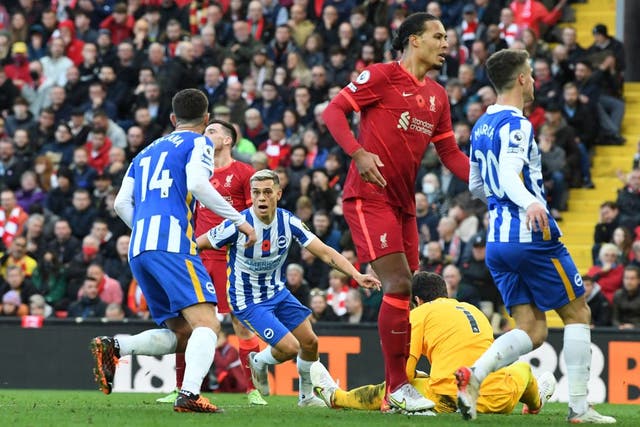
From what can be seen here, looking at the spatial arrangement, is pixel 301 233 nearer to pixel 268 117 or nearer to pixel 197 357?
pixel 197 357

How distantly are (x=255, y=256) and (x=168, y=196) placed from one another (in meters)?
2.25

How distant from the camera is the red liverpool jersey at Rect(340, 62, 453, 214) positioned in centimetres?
971

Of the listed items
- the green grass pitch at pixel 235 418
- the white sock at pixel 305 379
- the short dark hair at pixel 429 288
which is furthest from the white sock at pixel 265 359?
the short dark hair at pixel 429 288

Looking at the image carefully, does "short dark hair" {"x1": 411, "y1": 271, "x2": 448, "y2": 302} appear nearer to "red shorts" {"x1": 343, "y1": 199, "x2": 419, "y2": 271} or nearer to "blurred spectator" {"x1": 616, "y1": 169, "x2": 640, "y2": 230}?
"red shorts" {"x1": 343, "y1": 199, "x2": 419, "y2": 271}

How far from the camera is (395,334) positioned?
31.4 feet

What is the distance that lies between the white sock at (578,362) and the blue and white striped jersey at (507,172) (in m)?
0.62

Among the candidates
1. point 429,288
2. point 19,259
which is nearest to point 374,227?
point 429,288

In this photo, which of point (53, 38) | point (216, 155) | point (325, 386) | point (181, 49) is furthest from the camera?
point (53, 38)

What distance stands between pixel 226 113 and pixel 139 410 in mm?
9277

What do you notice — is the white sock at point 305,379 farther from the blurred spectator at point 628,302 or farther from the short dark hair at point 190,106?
the blurred spectator at point 628,302

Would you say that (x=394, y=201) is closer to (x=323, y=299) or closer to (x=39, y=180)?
(x=323, y=299)

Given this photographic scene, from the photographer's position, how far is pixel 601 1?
68.3 feet

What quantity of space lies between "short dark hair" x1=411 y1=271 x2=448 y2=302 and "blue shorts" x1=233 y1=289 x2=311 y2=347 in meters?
1.33

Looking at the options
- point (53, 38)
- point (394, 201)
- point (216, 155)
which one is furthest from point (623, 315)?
point (53, 38)
